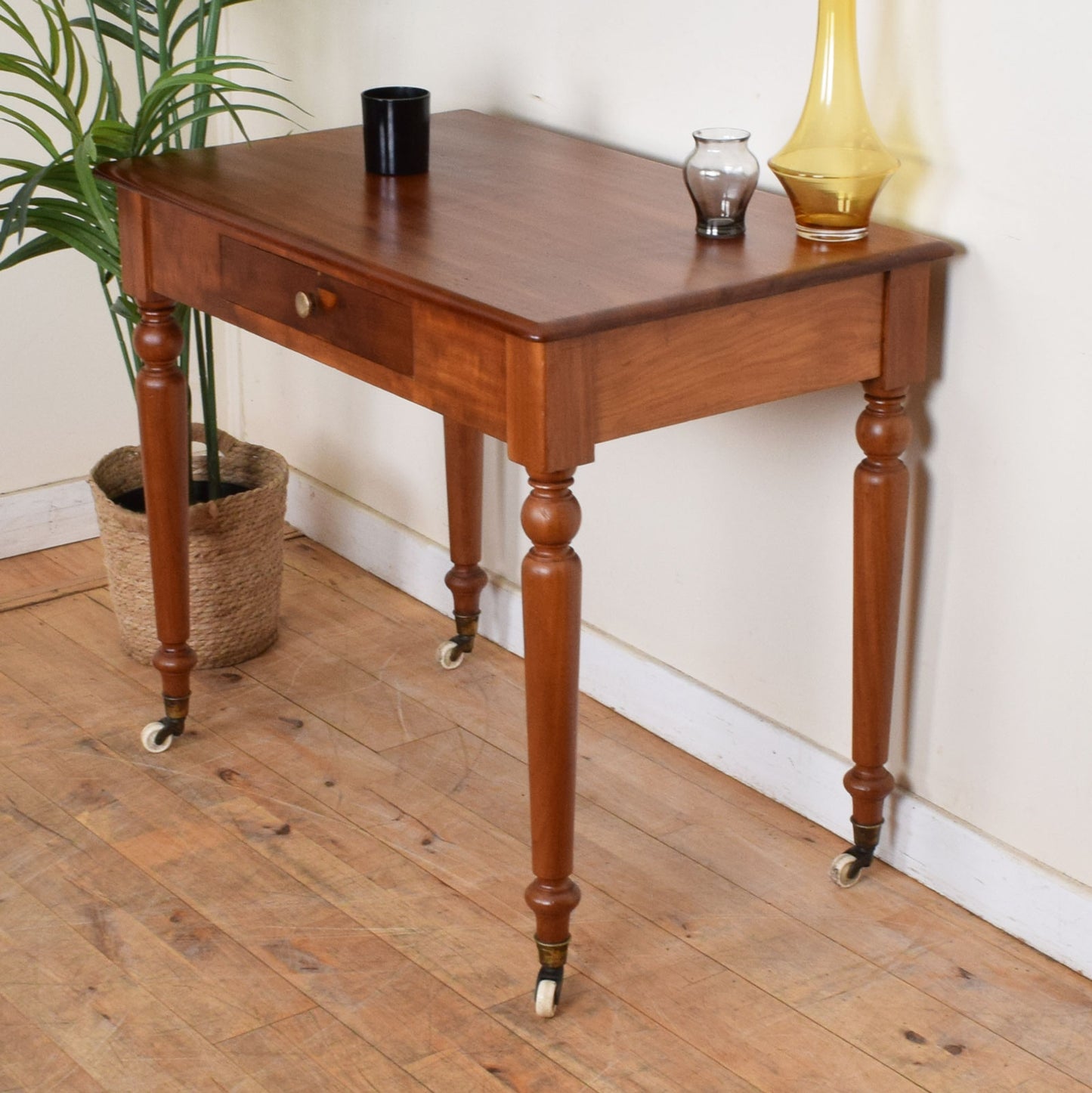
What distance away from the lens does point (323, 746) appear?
2531 millimetres

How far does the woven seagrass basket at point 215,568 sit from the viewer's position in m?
2.68

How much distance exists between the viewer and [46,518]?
325 cm

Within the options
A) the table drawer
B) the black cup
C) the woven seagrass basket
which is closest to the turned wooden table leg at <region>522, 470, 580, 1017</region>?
the table drawer

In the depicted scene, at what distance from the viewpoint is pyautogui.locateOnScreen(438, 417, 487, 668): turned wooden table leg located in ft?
8.84

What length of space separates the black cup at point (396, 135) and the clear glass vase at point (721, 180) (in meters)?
0.45

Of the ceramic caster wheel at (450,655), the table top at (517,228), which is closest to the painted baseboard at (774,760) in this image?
the ceramic caster wheel at (450,655)

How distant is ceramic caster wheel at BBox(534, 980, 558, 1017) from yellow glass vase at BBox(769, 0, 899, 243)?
2.98 ft

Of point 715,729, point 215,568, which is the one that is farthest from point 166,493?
point 715,729

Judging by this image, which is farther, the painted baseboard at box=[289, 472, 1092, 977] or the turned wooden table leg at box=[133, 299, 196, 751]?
the turned wooden table leg at box=[133, 299, 196, 751]

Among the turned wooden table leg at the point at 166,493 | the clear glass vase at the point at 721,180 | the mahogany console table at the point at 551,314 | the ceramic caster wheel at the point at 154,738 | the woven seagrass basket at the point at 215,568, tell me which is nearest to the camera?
the mahogany console table at the point at 551,314

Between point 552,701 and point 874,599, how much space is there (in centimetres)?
47

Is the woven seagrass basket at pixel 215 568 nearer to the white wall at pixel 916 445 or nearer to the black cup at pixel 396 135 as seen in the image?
the white wall at pixel 916 445

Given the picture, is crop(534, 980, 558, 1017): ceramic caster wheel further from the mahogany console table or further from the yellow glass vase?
the yellow glass vase

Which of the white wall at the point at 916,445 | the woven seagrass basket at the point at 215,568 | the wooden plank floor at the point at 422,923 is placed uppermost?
the white wall at the point at 916,445
